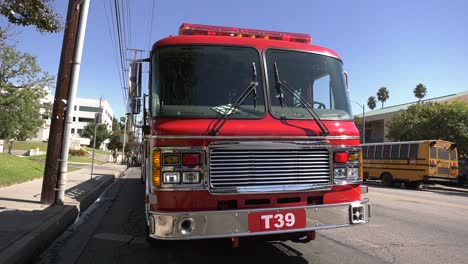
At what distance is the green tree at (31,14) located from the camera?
6484 millimetres

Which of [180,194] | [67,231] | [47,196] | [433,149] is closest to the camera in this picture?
[180,194]

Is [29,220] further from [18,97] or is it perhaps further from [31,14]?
[18,97]

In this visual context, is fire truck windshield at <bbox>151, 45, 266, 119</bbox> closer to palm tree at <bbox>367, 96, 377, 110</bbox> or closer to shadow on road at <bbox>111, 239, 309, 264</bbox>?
shadow on road at <bbox>111, 239, 309, 264</bbox>

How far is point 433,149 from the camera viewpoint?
75.2 ft

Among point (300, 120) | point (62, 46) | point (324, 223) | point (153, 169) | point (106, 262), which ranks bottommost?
point (106, 262)

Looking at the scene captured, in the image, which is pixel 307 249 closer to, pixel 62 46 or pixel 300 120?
pixel 300 120

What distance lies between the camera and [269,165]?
4.95 meters

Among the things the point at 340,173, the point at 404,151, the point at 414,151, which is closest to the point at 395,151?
the point at 404,151

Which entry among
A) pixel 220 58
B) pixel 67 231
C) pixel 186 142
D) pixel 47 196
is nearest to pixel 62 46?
pixel 47 196

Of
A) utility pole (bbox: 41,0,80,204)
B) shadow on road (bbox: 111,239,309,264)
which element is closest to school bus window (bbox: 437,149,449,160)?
shadow on road (bbox: 111,239,309,264)

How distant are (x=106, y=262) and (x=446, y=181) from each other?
21.7 metres

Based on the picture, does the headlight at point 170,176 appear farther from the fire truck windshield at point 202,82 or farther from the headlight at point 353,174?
the headlight at point 353,174

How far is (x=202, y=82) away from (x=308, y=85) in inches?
58.4

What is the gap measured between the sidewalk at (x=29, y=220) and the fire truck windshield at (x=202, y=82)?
2.73 meters
